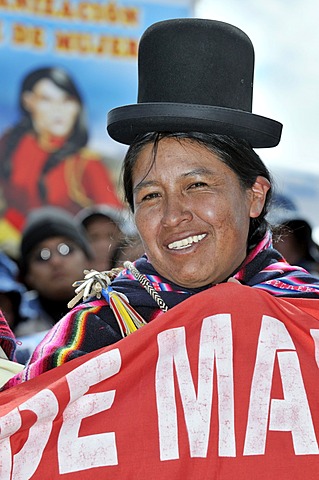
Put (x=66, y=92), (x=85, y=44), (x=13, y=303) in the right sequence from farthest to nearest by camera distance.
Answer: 1. (x=85, y=44)
2. (x=66, y=92)
3. (x=13, y=303)

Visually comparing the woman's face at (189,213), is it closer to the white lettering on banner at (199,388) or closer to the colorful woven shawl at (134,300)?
the colorful woven shawl at (134,300)

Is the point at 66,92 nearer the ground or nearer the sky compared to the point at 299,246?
nearer the sky

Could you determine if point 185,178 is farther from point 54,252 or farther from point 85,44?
point 85,44

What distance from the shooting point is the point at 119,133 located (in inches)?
114

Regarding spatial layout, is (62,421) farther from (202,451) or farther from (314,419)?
(314,419)

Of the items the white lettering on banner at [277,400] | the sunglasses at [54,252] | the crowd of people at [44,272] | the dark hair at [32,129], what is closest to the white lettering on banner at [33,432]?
the white lettering on banner at [277,400]

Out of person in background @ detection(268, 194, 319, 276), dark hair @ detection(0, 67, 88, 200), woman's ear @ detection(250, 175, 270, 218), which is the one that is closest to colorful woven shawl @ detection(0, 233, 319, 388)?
woman's ear @ detection(250, 175, 270, 218)

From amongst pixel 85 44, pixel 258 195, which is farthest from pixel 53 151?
pixel 258 195

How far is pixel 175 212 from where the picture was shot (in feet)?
8.98

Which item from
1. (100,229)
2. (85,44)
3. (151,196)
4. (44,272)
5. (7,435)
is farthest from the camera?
→ (85,44)

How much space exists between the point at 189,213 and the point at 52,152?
4.89 metres

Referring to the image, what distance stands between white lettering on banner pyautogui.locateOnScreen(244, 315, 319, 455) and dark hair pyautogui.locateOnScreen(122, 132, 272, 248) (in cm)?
50

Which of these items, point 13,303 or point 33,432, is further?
point 13,303

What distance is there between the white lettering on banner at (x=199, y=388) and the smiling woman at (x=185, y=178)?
0.26 meters
